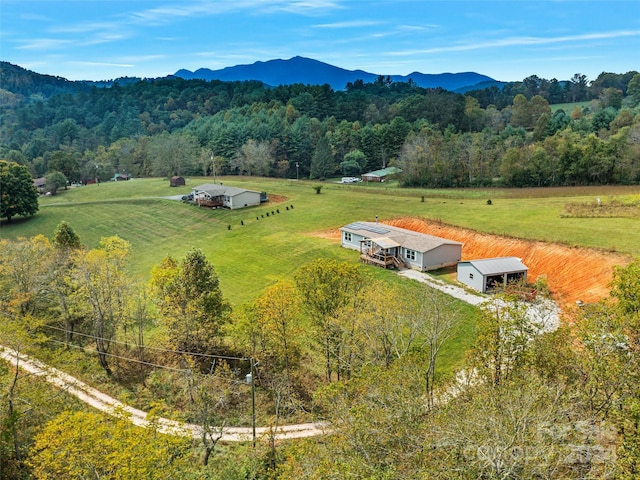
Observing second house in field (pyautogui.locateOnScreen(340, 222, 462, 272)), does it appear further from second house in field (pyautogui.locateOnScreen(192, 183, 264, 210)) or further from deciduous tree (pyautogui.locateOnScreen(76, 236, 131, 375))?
second house in field (pyautogui.locateOnScreen(192, 183, 264, 210))

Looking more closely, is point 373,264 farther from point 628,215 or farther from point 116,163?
point 116,163

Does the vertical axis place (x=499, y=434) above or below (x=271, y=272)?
above

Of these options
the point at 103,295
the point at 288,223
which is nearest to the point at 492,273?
the point at 103,295

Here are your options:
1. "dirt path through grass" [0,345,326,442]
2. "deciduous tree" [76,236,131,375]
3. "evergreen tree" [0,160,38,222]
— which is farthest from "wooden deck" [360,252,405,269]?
"evergreen tree" [0,160,38,222]

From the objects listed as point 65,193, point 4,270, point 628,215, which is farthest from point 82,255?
point 65,193

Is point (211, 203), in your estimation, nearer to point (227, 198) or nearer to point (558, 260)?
point (227, 198)
